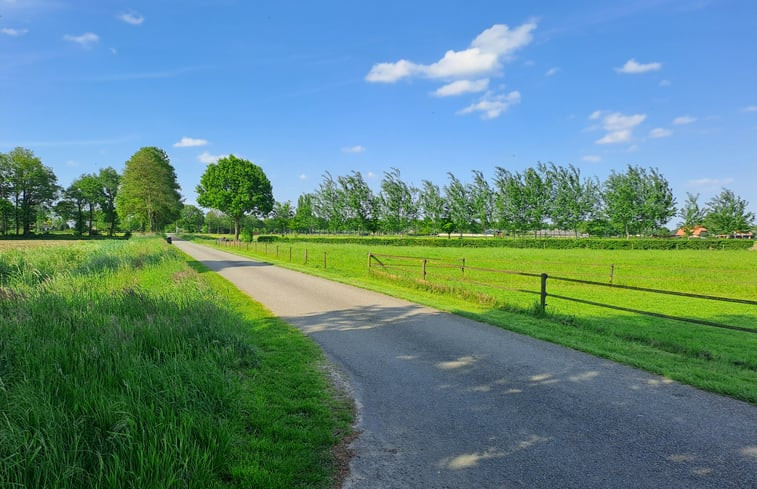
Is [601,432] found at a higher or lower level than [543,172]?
lower

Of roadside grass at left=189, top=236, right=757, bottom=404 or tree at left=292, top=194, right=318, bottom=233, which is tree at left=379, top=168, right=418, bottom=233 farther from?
roadside grass at left=189, top=236, right=757, bottom=404

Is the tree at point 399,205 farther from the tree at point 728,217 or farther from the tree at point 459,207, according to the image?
the tree at point 728,217

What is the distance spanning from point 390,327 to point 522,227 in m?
90.1

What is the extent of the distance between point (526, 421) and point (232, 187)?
69429mm

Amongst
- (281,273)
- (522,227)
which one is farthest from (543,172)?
(281,273)

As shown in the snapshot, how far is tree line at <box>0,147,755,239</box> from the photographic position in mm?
66438

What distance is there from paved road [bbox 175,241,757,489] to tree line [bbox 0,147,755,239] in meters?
61.6

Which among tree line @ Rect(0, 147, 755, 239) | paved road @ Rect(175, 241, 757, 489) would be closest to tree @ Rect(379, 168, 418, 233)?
tree line @ Rect(0, 147, 755, 239)

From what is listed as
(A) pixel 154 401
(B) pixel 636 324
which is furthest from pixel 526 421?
(B) pixel 636 324

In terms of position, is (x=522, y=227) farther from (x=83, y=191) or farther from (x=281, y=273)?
(x=83, y=191)

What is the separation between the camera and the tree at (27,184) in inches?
2813

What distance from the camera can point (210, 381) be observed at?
179 inches

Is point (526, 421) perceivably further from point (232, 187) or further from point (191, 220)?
point (191, 220)

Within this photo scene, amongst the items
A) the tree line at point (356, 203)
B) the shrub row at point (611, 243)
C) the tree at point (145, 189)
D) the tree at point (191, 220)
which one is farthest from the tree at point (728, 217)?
the tree at point (191, 220)
